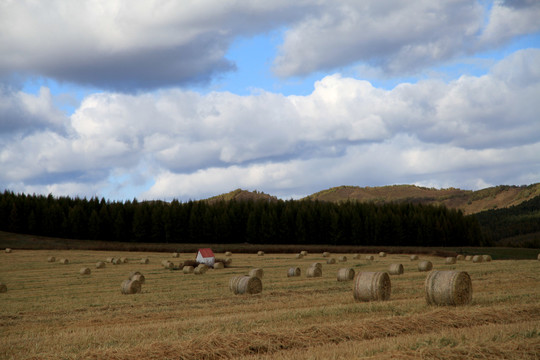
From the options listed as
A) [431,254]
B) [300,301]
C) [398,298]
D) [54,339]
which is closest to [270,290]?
[300,301]

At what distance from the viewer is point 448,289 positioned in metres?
17.1

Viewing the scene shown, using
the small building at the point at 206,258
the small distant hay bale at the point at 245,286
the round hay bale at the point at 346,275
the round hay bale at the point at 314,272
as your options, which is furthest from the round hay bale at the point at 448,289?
the small building at the point at 206,258

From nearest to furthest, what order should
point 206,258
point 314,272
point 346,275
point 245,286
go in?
point 245,286 → point 346,275 → point 314,272 → point 206,258

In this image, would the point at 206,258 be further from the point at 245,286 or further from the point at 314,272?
the point at 245,286

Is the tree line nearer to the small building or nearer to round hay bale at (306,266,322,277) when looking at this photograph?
the small building

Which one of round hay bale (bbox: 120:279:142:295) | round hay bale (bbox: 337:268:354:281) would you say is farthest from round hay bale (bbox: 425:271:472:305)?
round hay bale (bbox: 120:279:142:295)

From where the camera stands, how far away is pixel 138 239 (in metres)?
103

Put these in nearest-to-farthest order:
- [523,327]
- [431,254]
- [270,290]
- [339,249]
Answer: [523,327]
[270,290]
[431,254]
[339,249]

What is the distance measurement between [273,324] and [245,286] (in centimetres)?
932

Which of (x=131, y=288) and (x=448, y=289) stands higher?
(x=448, y=289)

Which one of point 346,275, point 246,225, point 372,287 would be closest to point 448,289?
point 372,287

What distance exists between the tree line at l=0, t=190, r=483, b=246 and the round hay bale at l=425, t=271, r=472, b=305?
279 ft

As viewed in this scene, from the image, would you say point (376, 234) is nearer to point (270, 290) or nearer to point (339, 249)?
point (339, 249)

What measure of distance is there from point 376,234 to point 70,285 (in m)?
77.2
